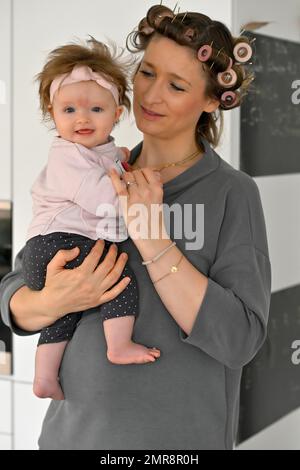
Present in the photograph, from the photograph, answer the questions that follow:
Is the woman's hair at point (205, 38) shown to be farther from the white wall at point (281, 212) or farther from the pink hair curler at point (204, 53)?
the white wall at point (281, 212)

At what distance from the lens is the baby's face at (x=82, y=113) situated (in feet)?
3.72

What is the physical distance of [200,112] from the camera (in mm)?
1207

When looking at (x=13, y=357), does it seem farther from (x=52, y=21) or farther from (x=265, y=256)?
(x=265, y=256)

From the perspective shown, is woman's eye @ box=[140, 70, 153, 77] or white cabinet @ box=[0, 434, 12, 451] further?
white cabinet @ box=[0, 434, 12, 451]

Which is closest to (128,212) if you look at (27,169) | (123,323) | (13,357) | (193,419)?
(123,323)

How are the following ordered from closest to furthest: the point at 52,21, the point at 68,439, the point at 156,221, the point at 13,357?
the point at 156,221
the point at 68,439
the point at 52,21
the point at 13,357

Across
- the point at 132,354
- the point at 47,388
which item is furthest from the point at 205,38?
the point at 47,388

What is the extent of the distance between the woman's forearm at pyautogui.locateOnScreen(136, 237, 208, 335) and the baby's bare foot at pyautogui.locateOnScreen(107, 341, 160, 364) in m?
0.08

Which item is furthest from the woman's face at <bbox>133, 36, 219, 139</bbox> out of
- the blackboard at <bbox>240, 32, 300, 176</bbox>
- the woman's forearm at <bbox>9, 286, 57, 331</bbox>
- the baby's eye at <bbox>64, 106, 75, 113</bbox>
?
the blackboard at <bbox>240, 32, 300, 176</bbox>

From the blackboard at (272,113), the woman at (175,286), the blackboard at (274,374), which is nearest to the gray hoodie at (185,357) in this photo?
the woman at (175,286)

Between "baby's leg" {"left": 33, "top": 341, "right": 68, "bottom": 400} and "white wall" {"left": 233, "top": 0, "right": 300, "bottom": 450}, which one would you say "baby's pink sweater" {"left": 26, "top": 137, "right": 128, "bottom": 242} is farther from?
"white wall" {"left": 233, "top": 0, "right": 300, "bottom": 450}

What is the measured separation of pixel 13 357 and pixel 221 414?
3.47 feet

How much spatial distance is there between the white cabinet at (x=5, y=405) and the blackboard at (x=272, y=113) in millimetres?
920

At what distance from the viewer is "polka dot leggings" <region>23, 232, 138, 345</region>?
112 cm
